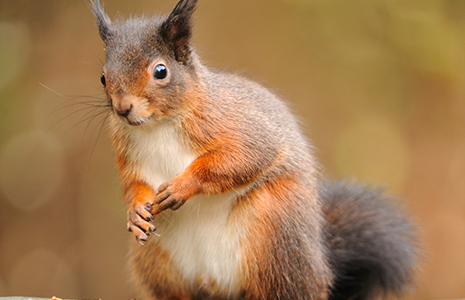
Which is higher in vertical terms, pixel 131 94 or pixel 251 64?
pixel 251 64

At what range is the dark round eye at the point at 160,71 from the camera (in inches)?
73.0

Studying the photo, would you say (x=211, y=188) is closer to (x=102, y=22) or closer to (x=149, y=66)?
(x=149, y=66)

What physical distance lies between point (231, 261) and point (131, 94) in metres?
0.80

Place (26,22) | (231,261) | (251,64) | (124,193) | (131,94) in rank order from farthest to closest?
(251,64) < (26,22) < (124,193) < (231,261) < (131,94)

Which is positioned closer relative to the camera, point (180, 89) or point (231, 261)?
point (180, 89)

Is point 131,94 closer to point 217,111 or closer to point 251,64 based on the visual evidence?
point 217,111

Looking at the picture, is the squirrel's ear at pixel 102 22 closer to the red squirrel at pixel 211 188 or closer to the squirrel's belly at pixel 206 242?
the red squirrel at pixel 211 188

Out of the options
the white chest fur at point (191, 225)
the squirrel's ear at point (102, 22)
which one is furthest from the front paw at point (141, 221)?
the squirrel's ear at point (102, 22)

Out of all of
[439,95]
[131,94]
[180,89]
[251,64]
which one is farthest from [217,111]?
[439,95]

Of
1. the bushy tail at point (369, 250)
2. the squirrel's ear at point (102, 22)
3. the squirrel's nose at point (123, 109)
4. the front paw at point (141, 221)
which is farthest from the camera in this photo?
the bushy tail at point (369, 250)

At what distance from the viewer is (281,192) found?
210 centimetres

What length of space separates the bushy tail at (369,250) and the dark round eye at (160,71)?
1125 millimetres

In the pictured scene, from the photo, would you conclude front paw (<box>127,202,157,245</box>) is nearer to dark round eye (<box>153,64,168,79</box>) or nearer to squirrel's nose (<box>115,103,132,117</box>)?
squirrel's nose (<box>115,103,132,117</box>)

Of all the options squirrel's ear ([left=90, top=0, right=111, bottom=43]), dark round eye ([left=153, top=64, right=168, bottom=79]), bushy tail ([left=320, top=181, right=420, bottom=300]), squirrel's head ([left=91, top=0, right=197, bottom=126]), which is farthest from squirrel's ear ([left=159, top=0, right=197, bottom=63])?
bushy tail ([left=320, top=181, right=420, bottom=300])
